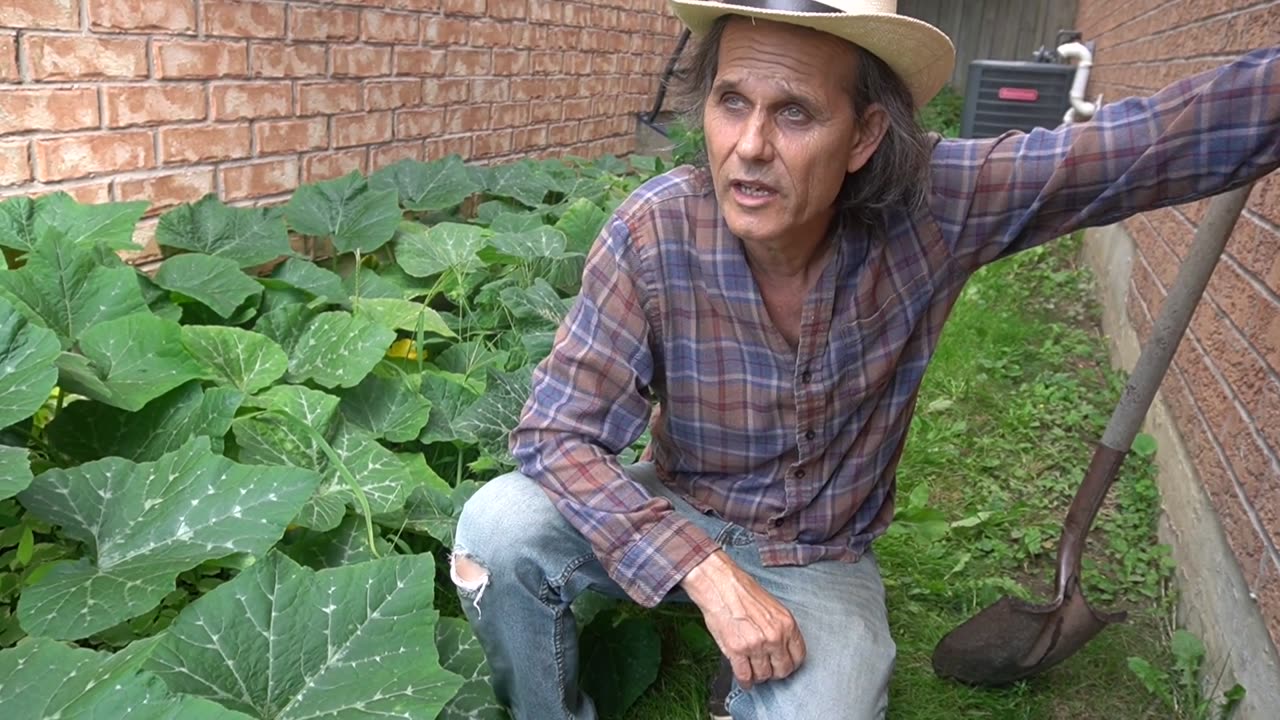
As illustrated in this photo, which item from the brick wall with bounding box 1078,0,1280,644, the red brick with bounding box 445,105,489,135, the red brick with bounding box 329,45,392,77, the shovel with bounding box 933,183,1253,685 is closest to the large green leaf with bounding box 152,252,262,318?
the red brick with bounding box 329,45,392,77

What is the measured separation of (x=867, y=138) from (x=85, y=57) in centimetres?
183

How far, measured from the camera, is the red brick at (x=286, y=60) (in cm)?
286

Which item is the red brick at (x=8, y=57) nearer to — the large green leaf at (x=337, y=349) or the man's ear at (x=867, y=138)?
the large green leaf at (x=337, y=349)

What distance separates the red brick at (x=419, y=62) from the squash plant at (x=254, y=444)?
2.01ft

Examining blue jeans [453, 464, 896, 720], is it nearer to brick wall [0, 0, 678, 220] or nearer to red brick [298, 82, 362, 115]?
brick wall [0, 0, 678, 220]

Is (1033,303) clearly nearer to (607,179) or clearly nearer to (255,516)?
(607,179)

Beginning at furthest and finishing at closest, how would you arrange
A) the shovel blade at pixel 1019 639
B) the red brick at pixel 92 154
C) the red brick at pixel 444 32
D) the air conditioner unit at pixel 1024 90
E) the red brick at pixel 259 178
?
1. the air conditioner unit at pixel 1024 90
2. the red brick at pixel 444 32
3. the red brick at pixel 259 178
4. the red brick at pixel 92 154
5. the shovel blade at pixel 1019 639

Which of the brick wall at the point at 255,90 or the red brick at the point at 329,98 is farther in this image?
the red brick at the point at 329,98

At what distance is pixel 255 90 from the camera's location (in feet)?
9.41

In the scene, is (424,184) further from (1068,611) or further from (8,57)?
(1068,611)

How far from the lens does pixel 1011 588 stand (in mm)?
2340

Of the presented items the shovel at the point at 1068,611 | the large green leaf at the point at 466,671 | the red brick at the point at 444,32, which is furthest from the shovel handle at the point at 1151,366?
the red brick at the point at 444,32

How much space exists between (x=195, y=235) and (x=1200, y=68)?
2930 millimetres

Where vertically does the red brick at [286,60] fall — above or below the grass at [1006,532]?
above
